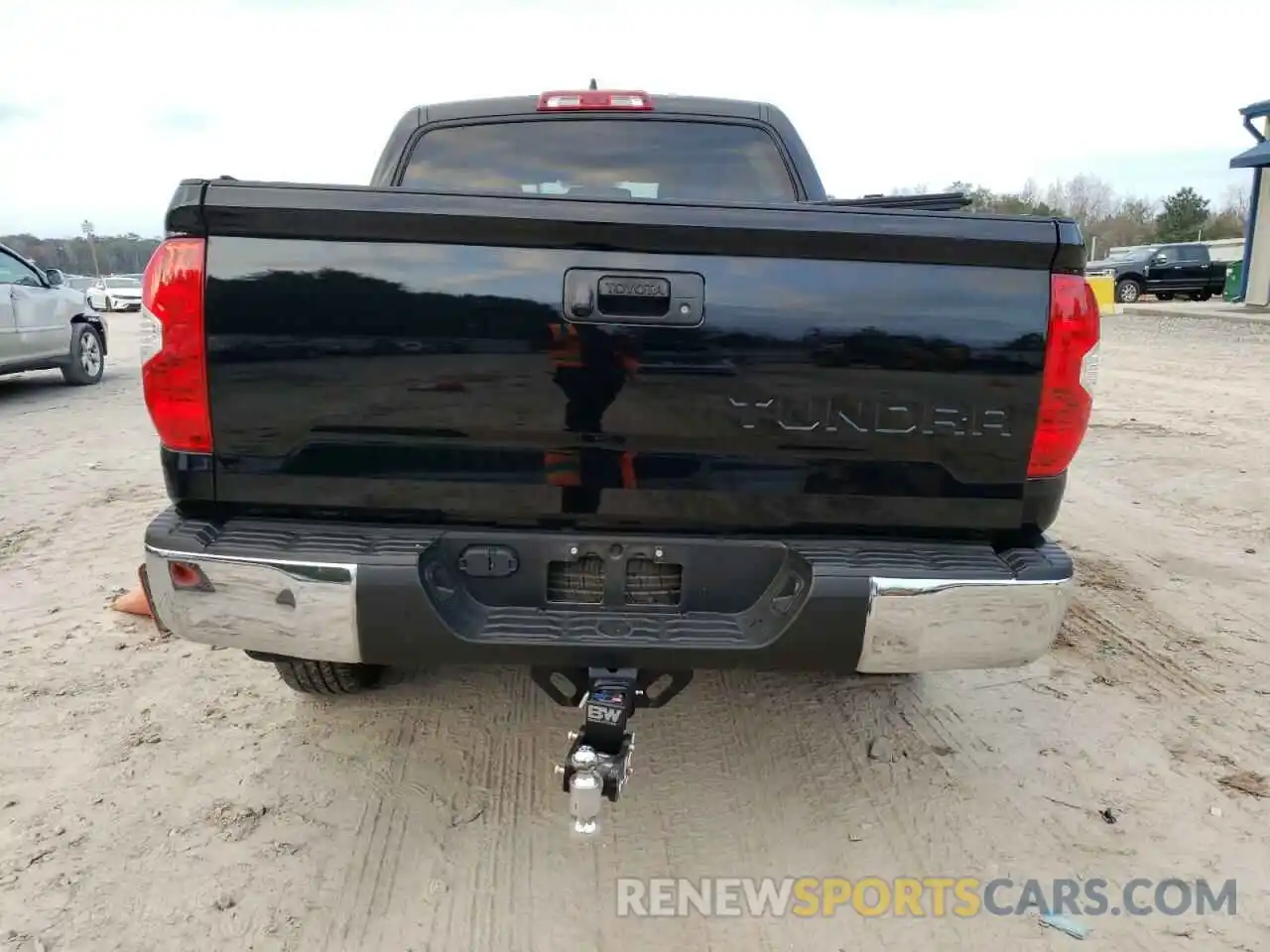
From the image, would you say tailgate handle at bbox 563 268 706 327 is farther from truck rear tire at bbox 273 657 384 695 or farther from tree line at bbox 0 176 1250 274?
tree line at bbox 0 176 1250 274

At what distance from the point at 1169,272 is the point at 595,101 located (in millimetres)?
30760

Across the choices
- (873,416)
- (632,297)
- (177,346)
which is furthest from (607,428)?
Answer: (177,346)

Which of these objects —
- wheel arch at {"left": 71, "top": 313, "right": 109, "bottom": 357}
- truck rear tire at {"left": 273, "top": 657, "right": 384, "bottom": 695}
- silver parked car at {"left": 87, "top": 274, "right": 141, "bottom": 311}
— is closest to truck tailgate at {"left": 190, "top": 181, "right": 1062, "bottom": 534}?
truck rear tire at {"left": 273, "top": 657, "right": 384, "bottom": 695}

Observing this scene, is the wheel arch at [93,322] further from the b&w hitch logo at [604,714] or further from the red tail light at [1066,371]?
the red tail light at [1066,371]

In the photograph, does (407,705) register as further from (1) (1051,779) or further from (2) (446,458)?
(1) (1051,779)

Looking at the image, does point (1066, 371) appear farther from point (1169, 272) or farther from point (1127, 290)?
point (1169, 272)

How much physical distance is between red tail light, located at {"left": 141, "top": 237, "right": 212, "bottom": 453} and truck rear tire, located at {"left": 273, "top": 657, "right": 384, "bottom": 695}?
962 millimetres

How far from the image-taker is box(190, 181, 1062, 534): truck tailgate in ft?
6.82

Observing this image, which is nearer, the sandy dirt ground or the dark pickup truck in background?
the sandy dirt ground

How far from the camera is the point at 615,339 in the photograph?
82.4 inches

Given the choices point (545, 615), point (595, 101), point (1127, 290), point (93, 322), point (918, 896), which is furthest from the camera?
point (1127, 290)

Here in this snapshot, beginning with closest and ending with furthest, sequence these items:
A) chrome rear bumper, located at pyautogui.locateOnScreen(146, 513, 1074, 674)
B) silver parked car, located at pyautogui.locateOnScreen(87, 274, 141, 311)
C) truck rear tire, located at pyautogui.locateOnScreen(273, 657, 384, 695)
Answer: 1. chrome rear bumper, located at pyautogui.locateOnScreen(146, 513, 1074, 674)
2. truck rear tire, located at pyautogui.locateOnScreen(273, 657, 384, 695)
3. silver parked car, located at pyautogui.locateOnScreen(87, 274, 141, 311)

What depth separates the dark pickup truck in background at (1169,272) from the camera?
28281mm

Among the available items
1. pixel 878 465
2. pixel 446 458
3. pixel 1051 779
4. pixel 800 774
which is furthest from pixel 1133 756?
pixel 446 458
